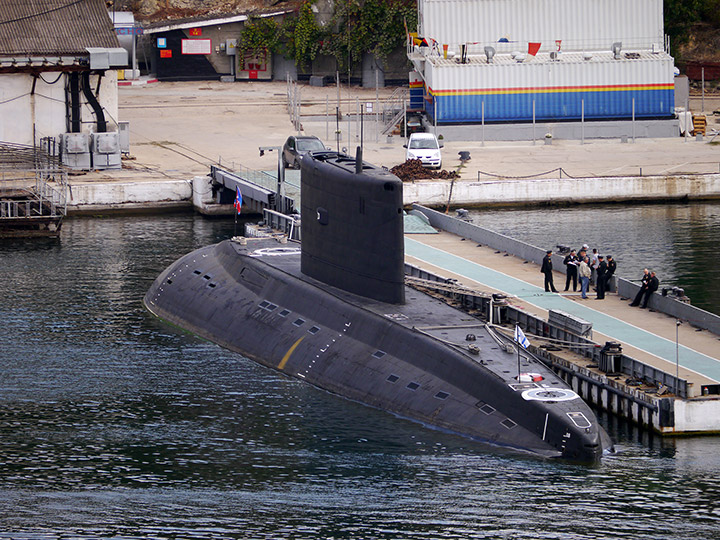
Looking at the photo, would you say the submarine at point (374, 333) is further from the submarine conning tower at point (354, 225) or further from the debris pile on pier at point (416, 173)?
the debris pile on pier at point (416, 173)

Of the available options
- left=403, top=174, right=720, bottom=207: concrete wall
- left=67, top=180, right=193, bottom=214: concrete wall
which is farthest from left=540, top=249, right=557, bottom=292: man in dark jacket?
left=67, top=180, right=193, bottom=214: concrete wall

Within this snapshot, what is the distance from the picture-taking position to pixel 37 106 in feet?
231

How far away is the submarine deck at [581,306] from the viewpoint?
3638 centimetres

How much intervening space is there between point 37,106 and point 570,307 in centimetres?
3805

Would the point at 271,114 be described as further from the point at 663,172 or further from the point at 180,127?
the point at 663,172

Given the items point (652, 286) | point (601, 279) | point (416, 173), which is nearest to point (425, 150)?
point (416, 173)

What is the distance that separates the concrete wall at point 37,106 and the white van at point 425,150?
16522 millimetres

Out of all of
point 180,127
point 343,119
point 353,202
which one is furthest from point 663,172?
point 353,202

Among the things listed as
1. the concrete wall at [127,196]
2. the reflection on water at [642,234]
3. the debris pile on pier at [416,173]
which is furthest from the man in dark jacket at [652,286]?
the concrete wall at [127,196]

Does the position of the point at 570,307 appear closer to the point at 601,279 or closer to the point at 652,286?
the point at 601,279

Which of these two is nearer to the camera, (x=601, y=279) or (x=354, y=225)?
(x=354, y=225)

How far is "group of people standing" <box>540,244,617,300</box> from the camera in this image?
43.2 metres

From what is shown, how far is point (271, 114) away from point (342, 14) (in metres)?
13.6

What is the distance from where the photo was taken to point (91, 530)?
27.8m
